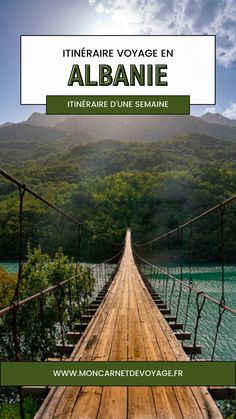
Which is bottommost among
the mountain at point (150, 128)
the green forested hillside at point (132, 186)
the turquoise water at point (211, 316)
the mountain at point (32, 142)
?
the turquoise water at point (211, 316)

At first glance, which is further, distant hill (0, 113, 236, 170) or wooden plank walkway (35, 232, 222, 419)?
distant hill (0, 113, 236, 170)

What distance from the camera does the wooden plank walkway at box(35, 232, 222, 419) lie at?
6.21ft

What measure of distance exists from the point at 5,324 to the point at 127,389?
15.4 metres

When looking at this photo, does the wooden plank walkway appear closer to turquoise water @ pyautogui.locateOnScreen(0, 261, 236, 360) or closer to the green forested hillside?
turquoise water @ pyautogui.locateOnScreen(0, 261, 236, 360)

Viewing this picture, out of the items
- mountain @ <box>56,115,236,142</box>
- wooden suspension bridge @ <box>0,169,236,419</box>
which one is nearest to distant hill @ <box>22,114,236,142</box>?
mountain @ <box>56,115,236,142</box>

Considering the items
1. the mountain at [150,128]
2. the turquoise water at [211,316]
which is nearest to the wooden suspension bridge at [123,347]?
the turquoise water at [211,316]

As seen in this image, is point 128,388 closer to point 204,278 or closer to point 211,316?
point 211,316

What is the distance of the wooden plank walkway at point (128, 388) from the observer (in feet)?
6.21

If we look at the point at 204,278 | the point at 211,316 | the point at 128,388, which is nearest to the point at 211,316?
the point at 211,316

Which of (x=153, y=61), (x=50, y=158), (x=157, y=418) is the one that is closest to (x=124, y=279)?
(x=153, y=61)

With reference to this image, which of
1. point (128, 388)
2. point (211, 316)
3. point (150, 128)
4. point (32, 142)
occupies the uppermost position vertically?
point (150, 128)

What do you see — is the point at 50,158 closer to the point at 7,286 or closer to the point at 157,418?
the point at 7,286

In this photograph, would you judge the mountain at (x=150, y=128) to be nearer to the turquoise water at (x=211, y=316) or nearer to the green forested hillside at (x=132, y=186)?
the green forested hillside at (x=132, y=186)

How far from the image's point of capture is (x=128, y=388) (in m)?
2.22
